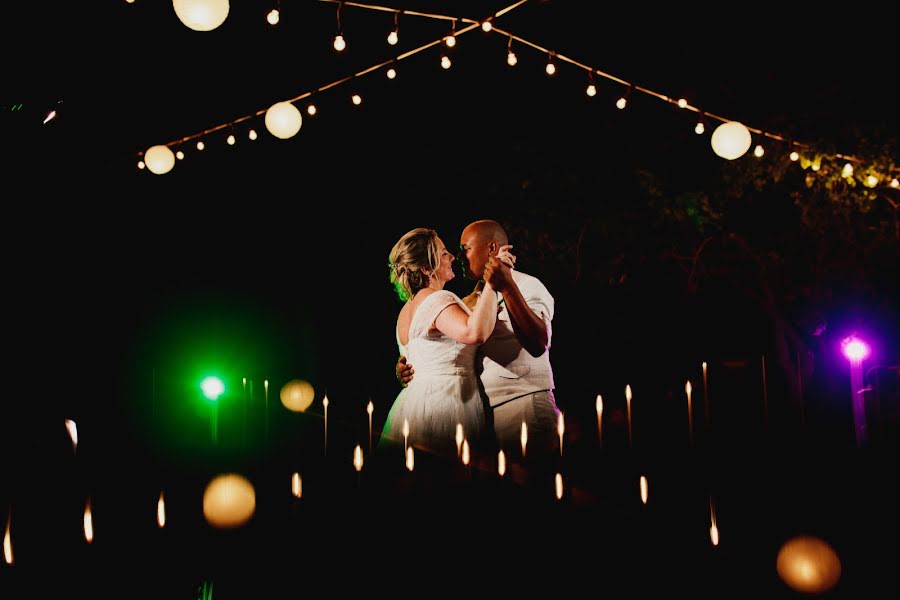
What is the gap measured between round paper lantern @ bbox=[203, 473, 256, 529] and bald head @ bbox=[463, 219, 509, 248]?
257 centimetres

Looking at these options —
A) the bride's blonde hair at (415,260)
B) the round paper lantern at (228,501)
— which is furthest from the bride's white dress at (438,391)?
the round paper lantern at (228,501)

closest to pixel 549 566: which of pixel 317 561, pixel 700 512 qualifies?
pixel 317 561

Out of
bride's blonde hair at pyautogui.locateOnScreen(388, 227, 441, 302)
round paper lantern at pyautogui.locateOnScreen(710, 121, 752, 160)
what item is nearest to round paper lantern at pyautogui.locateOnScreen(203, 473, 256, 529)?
bride's blonde hair at pyautogui.locateOnScreen(388, 227, 441, 302)

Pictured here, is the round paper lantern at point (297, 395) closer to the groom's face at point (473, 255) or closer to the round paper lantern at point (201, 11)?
the groom's face at point (473, 255)

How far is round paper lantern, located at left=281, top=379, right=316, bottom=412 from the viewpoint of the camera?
24.0 feet

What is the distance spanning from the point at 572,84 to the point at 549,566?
5624 mm

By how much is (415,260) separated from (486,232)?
0.67 m

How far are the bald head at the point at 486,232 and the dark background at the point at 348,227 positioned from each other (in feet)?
1.68

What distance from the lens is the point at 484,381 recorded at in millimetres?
5055

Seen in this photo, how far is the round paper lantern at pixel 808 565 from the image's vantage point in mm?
3048

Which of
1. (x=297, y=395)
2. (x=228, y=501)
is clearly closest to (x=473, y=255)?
(x=228, y=501)

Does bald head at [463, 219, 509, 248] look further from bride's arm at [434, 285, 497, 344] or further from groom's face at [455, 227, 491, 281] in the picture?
bride's arm at [434, 285, 497, 344]

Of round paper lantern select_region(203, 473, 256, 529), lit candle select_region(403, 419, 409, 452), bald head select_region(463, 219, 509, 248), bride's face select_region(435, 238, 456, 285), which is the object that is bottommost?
round paper lantern select_region(203, 473, 256, 529)

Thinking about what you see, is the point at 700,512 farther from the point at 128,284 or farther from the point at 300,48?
the point at 128,284
